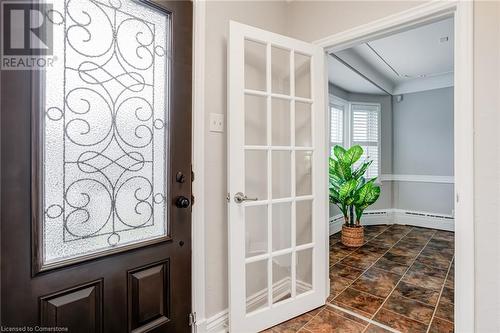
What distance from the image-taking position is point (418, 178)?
4.59 meters

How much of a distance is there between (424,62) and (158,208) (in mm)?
4138

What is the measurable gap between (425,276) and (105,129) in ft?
10.1

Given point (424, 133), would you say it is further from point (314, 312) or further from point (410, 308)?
point (314, 312)

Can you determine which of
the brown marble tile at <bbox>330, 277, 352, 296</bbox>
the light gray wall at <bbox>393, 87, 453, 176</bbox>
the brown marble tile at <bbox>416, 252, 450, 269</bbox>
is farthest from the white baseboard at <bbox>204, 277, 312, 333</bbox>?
the light gray wall at <bbox>393, 87, 453, 176</bbox>

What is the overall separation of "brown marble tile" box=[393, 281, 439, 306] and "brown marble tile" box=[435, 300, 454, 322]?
50 mm

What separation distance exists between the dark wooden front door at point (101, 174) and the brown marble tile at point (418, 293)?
6.13ft

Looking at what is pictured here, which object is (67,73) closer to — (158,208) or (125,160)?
(125,160)

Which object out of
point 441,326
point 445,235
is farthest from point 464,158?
point 445,235

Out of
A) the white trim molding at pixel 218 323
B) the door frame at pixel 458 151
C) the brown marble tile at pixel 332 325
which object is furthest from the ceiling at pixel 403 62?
the white trim molding at pixel 218 323

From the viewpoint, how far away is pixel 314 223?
1.93 m

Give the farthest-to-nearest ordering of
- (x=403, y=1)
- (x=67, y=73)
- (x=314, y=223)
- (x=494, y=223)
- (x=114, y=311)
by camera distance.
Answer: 1. (x=314, y=223)
2. (x=403, y=1)
3. (x=494, y=223)
4. (x=114, y=311)
5. (x=67, y=73)

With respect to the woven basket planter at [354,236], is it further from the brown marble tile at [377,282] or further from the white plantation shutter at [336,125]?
the white plantation shutter at [336,125]

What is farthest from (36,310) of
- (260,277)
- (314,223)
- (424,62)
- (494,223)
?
(424,62)

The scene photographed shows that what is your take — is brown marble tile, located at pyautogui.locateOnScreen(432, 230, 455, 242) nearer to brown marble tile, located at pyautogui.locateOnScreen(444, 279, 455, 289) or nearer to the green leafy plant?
the green leafy plant
